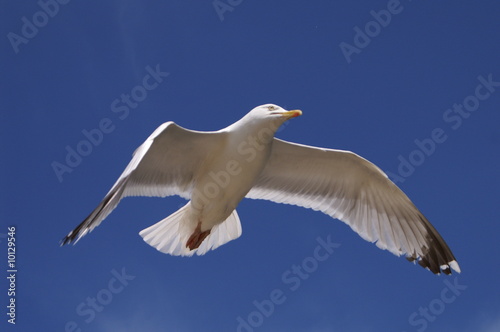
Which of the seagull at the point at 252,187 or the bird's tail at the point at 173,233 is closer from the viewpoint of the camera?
the seagull at the point at 252,187

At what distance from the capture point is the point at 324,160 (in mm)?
5035

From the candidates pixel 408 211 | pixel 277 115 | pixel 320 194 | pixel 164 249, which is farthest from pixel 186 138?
pixel 408 211

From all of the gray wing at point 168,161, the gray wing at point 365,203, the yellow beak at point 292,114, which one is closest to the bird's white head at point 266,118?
the yellow beak at point 292,114

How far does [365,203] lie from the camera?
5.26 m

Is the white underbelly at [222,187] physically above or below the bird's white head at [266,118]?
below

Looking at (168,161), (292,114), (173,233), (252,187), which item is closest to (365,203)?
(252,187)

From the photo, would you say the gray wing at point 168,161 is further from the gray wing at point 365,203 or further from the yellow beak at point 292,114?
the gray wing at point 365,203

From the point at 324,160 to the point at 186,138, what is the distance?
122 cm

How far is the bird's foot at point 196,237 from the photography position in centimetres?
475

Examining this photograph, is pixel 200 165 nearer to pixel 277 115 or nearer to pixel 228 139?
pixel 228 139

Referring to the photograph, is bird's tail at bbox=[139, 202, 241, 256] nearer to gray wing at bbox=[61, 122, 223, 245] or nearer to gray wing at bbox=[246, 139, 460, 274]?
gray wing at bbox=[61, 122, 223, 245]

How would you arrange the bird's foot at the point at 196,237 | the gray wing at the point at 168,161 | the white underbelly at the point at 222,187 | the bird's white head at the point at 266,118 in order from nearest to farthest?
the gray wing at the point at 168,161 → the bird's white head at the point at 266,118 → the white underbelly at the point at 222,187 → the bird's foot at the point at 196,237

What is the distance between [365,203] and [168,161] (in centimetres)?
171

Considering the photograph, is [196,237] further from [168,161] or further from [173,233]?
[168,161]
